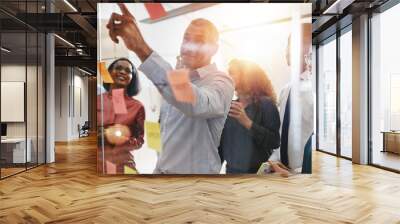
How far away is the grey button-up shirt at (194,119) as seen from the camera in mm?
6145

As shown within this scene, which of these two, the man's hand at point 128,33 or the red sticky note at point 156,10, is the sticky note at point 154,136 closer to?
the man's hand at point 128,33

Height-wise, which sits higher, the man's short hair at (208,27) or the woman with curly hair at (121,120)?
the man's short hair at (208,27)

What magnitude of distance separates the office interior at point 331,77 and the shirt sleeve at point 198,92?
0.58 m

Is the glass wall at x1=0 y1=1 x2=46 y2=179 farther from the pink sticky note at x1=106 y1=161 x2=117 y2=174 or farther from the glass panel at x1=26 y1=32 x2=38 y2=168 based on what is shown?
the pink sticky note at x1=106 y1=161 x2=117 y2=174

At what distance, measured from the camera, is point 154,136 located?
6238 mm

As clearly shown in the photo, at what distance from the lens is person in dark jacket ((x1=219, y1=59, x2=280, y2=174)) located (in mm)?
6219

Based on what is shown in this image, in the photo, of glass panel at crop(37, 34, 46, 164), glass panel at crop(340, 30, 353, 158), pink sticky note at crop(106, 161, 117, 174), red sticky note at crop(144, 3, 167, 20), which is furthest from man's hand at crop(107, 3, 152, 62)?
glass panel at crop(340, 30, 353, 158)

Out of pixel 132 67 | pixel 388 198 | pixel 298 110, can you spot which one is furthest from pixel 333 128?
pixel 132 67

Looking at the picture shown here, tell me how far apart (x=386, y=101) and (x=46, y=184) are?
634 cm

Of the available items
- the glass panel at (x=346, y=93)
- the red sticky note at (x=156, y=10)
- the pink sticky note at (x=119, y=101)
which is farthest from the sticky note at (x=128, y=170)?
the glass panel at (x=346, y=93)

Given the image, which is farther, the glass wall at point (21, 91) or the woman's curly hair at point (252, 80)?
the glass wall at point (21, 91)

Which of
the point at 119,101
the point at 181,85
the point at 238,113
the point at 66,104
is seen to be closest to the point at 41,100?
the point at 119,101

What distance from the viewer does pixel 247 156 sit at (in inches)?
248

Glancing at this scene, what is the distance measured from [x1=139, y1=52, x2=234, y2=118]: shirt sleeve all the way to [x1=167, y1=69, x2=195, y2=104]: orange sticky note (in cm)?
5
